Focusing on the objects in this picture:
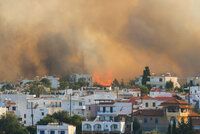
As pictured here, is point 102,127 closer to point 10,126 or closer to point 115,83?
point 10,126

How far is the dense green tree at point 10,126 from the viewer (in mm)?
45219

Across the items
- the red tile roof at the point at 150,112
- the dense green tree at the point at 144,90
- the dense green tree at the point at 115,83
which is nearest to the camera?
the red tile roof at the point at 150,112

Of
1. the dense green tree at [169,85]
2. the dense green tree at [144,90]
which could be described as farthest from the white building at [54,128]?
the dense green tree at [169,85]

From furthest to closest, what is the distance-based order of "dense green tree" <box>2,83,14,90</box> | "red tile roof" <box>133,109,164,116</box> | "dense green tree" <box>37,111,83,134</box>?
"dense green tree" <box>2,83,14,90</box> → "red tile roof" <box>133,109,164,116</box> → "dense green tree" <box>37,111,83,134</box>

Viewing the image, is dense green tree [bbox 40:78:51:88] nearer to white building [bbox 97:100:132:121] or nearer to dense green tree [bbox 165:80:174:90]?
dense green tree [bbox 165:80:174:90]

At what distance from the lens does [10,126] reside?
45656 millimetres

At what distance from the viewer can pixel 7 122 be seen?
46.2m

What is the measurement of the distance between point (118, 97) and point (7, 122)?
14348 millimetres

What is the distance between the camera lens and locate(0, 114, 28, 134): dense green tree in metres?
45.2

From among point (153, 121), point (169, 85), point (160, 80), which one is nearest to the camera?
point (153, 121)

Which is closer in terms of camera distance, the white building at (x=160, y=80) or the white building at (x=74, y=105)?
the white building at (x=74, y=105)

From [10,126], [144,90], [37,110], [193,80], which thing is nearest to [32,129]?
[10,126]

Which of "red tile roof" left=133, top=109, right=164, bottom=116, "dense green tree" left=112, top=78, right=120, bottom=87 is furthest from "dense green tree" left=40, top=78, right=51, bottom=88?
"red tile roof" left=133, top=109, right=164, bottom=116

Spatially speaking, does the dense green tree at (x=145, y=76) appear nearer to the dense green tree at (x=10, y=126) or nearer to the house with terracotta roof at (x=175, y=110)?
the house with terracotta roof at (x=175, y=110)
